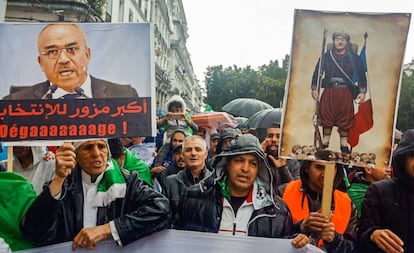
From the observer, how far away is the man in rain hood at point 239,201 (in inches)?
98.3

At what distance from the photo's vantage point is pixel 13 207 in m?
2.28

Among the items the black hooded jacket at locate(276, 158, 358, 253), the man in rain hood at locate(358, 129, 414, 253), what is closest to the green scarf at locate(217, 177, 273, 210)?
the black hooded jacket at locate(276, 158, 358, 253)

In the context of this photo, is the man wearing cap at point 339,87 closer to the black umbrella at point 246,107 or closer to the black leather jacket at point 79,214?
→ the black leather jacket at point 79,214

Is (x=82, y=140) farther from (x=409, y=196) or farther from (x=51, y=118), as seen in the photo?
(x=409, y=196)

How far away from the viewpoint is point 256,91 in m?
40.7

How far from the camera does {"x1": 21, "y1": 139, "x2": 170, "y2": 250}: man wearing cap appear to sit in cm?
220

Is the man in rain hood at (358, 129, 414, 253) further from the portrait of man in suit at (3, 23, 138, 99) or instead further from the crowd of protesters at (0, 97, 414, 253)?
the portrait of man in suit at (3, 23, 138, 99)

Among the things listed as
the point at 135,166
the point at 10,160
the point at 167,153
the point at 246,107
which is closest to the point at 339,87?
the point at 10,160

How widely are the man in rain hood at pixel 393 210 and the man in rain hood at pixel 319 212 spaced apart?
17 cm

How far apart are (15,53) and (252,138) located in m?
1.42

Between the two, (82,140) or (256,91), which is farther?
(256,91)

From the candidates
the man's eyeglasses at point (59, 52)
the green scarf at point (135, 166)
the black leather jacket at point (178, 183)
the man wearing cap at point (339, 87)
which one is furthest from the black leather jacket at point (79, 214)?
the green scarf at point (135, 166)

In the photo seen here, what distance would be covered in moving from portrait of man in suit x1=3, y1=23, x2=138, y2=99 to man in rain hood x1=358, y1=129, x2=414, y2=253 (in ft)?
4.56

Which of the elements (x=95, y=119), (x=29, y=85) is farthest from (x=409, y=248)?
(x=29, y=85)
